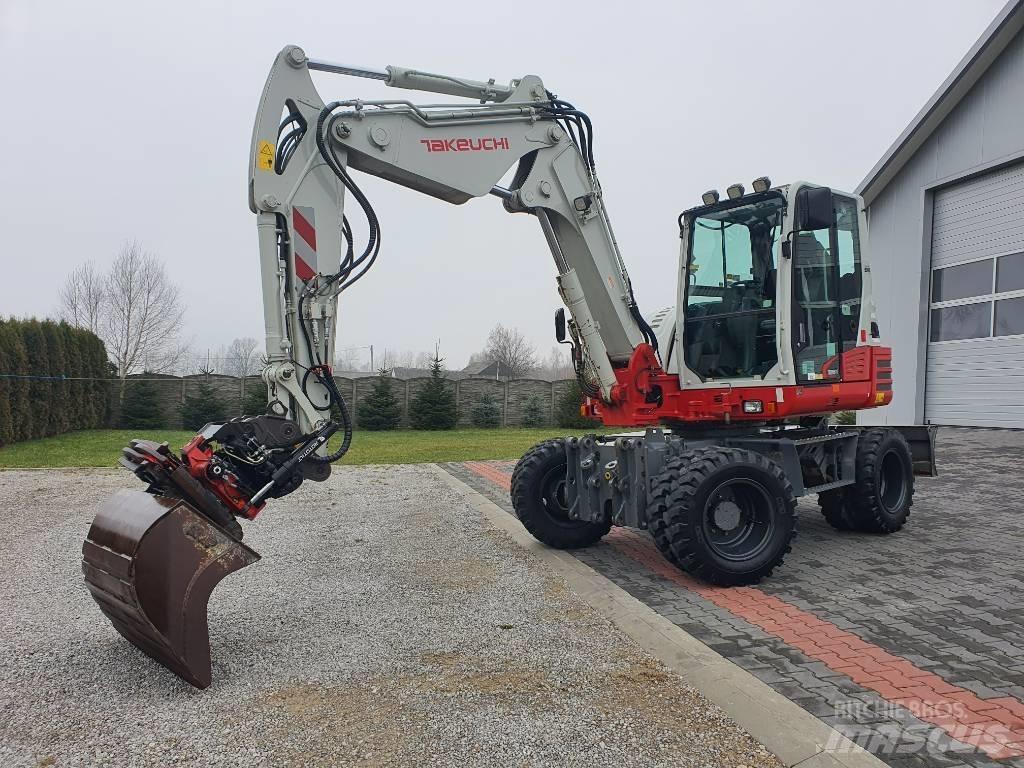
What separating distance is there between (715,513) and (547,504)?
1693mm

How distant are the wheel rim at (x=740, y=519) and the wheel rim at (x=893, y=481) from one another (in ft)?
7.94

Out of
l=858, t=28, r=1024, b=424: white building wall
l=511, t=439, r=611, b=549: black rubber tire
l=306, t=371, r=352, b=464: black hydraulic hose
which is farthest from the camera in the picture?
l=858, t=28, r=1024, b=424: white building wall

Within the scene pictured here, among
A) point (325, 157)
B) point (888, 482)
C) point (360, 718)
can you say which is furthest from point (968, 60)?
point (360, 718)

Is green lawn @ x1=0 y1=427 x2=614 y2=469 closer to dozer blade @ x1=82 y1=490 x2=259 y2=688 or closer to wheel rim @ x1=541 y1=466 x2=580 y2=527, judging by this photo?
wheel rim @ x1=541 y1=466 x2=580 y2=527

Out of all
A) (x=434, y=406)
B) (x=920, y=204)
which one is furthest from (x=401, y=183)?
(x=434, y=406)

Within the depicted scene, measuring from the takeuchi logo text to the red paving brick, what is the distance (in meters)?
3.57

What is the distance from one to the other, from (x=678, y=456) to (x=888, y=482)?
315cm

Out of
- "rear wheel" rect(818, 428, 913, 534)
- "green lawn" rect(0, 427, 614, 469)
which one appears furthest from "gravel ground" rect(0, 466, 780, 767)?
"green lawn" rect(0, 427, 614, 469)

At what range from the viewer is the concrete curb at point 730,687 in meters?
2.85

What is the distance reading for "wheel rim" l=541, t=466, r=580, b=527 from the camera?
21.3ft

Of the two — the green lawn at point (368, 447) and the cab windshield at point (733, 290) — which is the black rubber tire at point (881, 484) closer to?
the cab windshield at point (733, 290)

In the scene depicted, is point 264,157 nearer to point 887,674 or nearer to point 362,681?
point 362,681

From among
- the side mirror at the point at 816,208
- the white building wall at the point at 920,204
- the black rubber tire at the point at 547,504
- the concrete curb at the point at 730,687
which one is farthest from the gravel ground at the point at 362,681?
the white building wall at the point at 920,204

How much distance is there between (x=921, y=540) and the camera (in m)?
6.66
